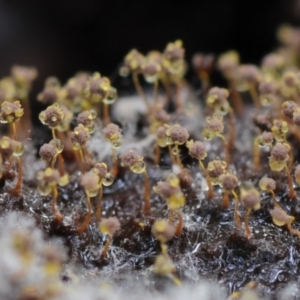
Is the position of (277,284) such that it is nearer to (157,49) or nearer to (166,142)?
(166,142)

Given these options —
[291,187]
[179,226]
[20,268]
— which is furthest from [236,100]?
[20,268]

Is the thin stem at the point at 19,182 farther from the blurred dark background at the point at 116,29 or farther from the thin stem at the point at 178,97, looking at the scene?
the blurred dark background at the point at 116,29

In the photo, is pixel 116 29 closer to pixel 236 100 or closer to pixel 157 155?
pixel 236 100

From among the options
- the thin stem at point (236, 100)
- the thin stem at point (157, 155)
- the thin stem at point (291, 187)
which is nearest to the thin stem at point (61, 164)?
the thin stem at point (157, 155)

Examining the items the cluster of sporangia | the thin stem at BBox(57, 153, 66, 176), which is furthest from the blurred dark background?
the thin stem at BBox(57, 153, 66, 176)

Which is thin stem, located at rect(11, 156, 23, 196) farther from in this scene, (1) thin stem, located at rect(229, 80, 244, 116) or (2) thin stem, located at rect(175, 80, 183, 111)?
(1) thin stem, located at rect(229, 80, 244, 116)

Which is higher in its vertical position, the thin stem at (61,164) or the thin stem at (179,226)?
the thin stem at (61,164)
